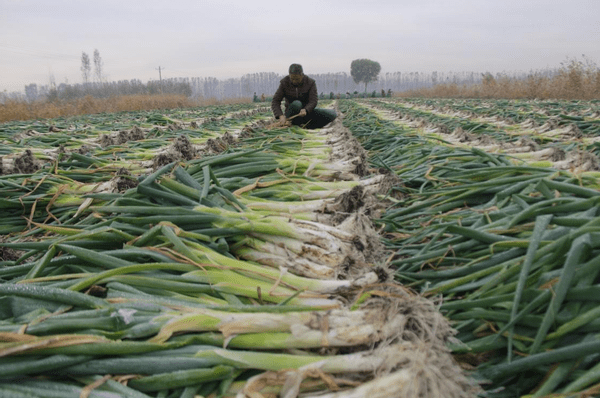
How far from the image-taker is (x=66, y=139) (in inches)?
221

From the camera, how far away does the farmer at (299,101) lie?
282 inches

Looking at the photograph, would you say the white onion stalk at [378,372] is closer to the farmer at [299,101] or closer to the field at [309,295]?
the field at [309,295]

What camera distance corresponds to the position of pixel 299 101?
287 inches

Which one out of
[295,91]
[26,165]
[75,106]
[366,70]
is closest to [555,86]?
[295,91]

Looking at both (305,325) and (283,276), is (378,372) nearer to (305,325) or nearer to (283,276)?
(305,325)

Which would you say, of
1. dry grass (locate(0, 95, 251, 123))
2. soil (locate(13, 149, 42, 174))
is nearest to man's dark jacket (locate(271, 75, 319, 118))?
soil (locate(13, 149, 42, 174))

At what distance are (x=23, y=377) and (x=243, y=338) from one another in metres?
0.64

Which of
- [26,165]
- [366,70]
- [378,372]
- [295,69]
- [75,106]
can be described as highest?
[366,70]

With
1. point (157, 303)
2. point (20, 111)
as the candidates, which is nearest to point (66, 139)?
point (157, 303)

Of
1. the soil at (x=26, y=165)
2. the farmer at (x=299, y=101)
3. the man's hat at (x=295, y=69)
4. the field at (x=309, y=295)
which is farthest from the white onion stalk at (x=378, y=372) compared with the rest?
the man's hat at (x=295, y=69)

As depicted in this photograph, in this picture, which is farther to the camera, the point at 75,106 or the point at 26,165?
the point at 75,106

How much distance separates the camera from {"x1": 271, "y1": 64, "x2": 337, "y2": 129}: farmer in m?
7.16

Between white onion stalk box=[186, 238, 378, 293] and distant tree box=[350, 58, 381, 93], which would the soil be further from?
distant tree box=[350, 58, 381, 93]

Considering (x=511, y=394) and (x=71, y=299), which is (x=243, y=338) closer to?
(x=71, y=299)
